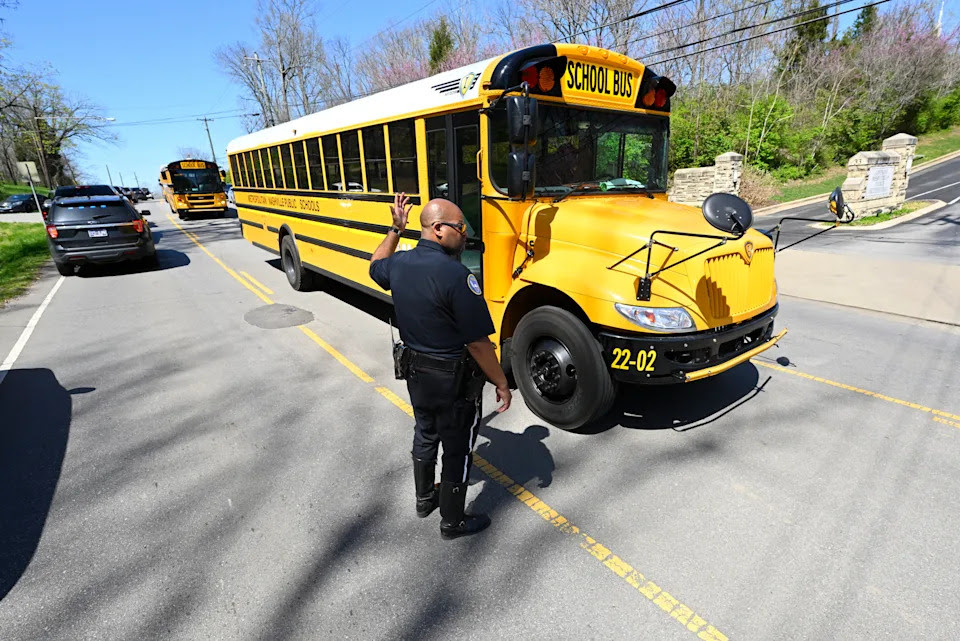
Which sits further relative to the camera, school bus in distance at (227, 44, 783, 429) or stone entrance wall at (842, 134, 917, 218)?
stone entrance wall at (842, 134, 917, 218)

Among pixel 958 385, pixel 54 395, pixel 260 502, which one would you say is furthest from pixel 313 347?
pixel 958 385

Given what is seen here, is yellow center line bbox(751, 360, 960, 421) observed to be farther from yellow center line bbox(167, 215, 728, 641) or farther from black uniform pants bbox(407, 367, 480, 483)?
black uniform pants bbox(407, 367, 480, 483)

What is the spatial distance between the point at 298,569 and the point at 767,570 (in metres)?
2.41

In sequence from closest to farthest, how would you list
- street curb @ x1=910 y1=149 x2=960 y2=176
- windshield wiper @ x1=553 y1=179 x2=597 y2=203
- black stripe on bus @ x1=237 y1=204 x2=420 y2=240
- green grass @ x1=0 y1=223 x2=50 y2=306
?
windshield wiper @ x1=553 y1=179 x2=597 y2=203
black stripe on bus @ x1=237 y1=204 x2=420 y2=240
green grass @ x1=0 y1=223 x2=50 y2=306
street curb @ x1=910 y1=149 x2=960 y2=176

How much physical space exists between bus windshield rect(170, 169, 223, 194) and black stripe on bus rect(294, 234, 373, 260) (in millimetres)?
19284

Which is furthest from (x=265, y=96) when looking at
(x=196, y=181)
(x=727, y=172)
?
(x=727, y=172)

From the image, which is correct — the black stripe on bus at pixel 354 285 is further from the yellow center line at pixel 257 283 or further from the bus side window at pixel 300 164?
the bus side window at pixel 300 164

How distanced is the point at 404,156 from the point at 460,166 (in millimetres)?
972

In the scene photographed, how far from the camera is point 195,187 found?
23.9 meters

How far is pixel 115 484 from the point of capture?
3.36 m

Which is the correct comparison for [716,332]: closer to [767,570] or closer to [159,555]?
[767,570]

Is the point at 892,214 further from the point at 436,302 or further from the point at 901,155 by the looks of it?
the point at 436,302

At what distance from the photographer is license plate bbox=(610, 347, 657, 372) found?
324 cm

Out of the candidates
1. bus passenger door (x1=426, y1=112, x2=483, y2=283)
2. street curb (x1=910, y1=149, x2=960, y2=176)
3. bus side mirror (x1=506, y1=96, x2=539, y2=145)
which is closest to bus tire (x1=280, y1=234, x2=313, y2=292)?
bus passenger door (x1=426, y1=112, x2=483, y2=283)
